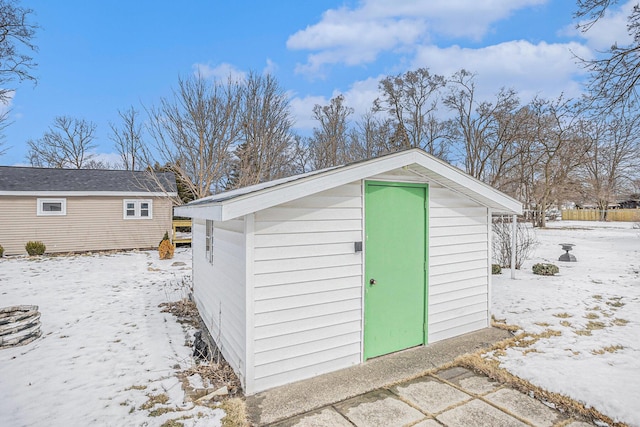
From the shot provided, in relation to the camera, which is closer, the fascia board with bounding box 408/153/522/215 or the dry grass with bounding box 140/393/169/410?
the dry grass with bounding box 140/393/169/410

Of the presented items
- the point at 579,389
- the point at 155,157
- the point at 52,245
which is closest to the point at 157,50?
the point at 155,157

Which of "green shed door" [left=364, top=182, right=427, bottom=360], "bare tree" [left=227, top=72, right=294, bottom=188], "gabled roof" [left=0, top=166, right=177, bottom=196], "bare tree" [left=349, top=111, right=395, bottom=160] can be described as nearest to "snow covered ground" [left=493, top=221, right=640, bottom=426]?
"green shed door" [left=364, top=182, right=427, bottom=360]

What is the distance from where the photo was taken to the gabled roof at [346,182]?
2.98 metres

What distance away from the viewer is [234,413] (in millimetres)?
2850

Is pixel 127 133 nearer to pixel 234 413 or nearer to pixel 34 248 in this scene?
pixel 34 248

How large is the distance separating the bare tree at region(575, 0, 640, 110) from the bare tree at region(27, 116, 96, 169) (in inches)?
1240

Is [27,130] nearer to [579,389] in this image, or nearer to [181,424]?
[181,424]

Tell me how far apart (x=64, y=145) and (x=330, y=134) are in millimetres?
21472

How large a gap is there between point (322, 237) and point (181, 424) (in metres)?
2.10

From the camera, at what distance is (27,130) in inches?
966

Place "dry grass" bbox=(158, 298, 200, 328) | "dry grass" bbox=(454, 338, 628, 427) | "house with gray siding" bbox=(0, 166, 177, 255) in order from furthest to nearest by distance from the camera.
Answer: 1. "house with gray siding" bbox=(0, 166, 177, 255)
2. "dry grass" bbox=(158, 298, 200, 328)
3. "dry grass" bbox=(454, 338, 628, 427)

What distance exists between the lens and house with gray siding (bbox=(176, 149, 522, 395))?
3.25 metres

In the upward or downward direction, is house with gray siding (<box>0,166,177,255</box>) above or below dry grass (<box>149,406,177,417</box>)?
above

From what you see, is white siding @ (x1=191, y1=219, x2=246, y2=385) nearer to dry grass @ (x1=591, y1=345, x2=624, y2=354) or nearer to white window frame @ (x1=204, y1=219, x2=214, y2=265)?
white window frame @ (x1=204, y1=219, x2=214, y2=265)
